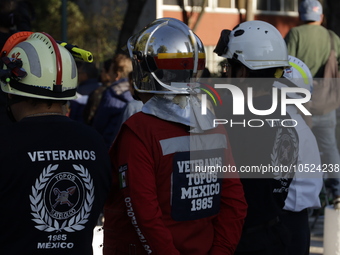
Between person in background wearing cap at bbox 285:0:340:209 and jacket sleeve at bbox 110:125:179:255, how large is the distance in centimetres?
446

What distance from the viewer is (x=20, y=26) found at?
4594 millimetres

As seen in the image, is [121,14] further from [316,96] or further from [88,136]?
[88,136]

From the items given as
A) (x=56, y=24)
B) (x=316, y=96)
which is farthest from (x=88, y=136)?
(x=56, y=24)

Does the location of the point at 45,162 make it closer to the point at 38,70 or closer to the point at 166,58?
the point at 38,70

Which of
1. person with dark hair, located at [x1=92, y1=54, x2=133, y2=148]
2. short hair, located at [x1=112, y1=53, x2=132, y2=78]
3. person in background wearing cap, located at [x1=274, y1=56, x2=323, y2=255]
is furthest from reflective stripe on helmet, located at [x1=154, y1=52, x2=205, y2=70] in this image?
short hair, located at [x1=112, y1=53, x2=132, y2=78]

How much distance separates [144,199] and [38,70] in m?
0.74

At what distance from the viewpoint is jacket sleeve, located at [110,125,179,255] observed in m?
2.87

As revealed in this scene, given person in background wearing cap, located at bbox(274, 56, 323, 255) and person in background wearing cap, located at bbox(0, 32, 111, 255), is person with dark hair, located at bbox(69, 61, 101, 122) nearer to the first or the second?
person in background wearing cap, located at bbox(274, 56, 323, 255)

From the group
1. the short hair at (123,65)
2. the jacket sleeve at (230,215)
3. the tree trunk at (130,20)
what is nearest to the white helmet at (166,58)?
the jacket sleeve at (230,215)

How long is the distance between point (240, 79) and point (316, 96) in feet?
10.5

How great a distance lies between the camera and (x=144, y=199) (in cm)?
287

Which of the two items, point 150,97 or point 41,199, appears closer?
point 41,199

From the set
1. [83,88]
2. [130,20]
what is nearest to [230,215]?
[83,88]

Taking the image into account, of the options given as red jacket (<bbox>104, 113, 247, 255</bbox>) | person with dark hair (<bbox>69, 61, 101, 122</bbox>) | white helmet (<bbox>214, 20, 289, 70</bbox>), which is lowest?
person with dark hair (<bbox>69, 61, 101, 122</bbox>)
